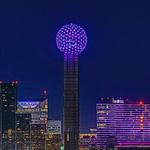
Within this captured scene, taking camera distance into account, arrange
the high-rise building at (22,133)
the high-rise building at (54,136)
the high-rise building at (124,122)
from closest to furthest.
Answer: the high-rise building at (22,133)
the high-rise building at (54,136)
the high-rise building at (124,122)

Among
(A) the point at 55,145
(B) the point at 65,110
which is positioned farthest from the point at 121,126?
(B) the point at 65,110

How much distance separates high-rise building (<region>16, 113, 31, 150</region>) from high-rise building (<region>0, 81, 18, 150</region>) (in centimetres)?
30

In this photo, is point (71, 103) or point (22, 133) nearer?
point (71, 103)

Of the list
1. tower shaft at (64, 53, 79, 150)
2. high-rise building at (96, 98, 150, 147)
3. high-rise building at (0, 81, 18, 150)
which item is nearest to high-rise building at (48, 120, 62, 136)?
high-rise building at (0, 81, 18, 150)

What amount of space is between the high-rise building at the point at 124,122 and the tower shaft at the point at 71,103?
12.6 m

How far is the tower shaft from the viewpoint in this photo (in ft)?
107

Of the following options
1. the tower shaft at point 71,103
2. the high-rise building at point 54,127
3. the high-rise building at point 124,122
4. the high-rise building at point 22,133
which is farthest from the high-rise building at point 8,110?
the high-rise building at point 124,122

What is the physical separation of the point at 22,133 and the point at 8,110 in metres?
1.46

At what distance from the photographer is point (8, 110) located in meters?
38.5

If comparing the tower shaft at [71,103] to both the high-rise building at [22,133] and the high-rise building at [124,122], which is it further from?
the high-rise building at [124,122]

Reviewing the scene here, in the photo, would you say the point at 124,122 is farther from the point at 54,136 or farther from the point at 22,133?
the point at 22,133

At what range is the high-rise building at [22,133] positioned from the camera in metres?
37.7

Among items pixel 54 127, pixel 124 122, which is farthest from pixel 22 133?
pixel 124 122

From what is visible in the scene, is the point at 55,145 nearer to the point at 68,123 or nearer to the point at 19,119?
the point at 19,119
